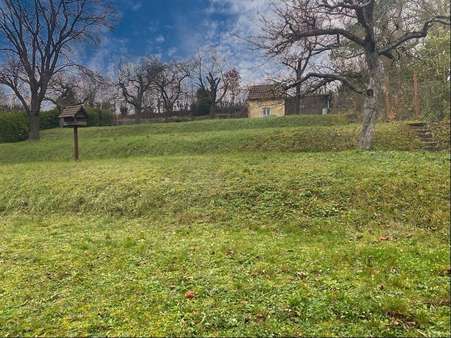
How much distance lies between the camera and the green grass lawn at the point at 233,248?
3.19 meters

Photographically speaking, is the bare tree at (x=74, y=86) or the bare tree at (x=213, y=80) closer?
the bare tree at (x=213, y=80)

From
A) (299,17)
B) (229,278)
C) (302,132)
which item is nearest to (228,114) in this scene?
(302,132)

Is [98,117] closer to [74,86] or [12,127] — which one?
[74,86]

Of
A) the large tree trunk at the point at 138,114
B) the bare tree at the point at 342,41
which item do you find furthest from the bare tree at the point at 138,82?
the bare tree at the point at 342,41

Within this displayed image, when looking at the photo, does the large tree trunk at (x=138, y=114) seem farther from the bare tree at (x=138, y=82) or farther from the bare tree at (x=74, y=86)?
the bare tree at (x=74, y=86)

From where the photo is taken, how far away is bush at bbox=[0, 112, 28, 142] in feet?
76.7

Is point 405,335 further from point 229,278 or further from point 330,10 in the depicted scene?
point 330,10

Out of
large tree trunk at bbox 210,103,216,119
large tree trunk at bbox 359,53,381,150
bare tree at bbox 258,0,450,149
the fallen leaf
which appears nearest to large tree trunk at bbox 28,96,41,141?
large tree trunk at bbox 210,103,216,119

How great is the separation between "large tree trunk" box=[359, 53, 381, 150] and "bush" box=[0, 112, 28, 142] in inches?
932

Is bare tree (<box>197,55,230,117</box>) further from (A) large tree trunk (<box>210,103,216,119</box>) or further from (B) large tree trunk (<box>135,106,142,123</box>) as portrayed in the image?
(B) large tree trunk (<box>135,106,142,123</box>)

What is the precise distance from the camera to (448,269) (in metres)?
3.29

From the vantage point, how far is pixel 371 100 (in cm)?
1080

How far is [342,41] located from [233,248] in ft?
28.8

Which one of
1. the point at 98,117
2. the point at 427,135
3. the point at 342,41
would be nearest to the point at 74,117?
the point at 342,41
